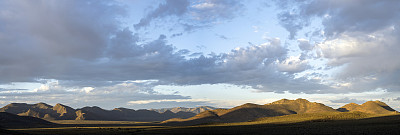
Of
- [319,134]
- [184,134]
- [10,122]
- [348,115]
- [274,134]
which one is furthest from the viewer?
[10,122]

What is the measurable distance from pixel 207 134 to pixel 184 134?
7162 millimetres

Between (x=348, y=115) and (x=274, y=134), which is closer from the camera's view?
(x=274, y=134)

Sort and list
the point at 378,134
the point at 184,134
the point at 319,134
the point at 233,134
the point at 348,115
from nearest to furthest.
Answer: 1. the point at 378,134
2. the point at 319,134
3. the point at 233,134
4. the point at 184,134
5. the point at 348,115

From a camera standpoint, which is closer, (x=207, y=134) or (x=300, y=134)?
(x=300, y=134)

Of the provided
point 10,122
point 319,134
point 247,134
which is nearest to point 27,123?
point 10,122

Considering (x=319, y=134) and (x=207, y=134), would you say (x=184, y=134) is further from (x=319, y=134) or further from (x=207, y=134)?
(x=319, y=134)

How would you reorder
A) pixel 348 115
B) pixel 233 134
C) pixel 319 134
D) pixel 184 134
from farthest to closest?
pixel 348 115 → pixel 184 134 → pixel 233 134 → pixel 319 134

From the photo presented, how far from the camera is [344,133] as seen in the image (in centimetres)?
5581

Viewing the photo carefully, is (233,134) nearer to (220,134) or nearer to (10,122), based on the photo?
(220,134)

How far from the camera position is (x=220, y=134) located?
6731 cm

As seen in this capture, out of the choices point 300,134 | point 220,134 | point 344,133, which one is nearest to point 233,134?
point 220,134

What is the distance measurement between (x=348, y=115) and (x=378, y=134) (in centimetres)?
6992

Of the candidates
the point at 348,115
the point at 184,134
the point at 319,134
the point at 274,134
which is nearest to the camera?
the point at 319,134

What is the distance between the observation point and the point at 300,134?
56.6 meters
